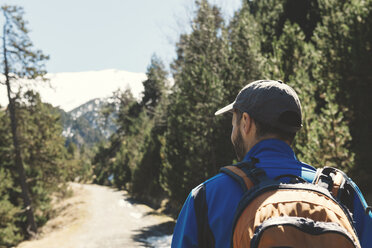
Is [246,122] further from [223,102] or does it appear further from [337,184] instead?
[223,102]

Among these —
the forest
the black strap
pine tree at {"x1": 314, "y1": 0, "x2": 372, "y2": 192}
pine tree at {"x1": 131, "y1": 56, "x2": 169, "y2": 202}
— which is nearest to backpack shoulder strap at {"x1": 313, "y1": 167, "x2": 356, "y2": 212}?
the black strap

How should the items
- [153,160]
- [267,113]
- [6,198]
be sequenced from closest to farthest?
[267,113]
[6,198]
[153,160]

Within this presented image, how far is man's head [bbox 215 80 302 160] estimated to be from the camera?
163cm

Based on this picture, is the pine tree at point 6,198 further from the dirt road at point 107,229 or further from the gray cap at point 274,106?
the gray cap at point 274,106

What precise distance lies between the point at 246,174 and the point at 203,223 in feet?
0.99

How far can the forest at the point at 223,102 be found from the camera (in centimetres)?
1030

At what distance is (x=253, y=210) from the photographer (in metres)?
1.38

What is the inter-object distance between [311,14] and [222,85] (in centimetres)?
1094

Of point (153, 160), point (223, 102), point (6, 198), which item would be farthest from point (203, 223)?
point (153, 160)

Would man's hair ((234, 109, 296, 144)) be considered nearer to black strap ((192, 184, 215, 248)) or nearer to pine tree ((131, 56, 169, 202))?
black strap ((192, 184, 215, 248))

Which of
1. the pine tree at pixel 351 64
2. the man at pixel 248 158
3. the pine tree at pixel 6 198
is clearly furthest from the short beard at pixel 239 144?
the pine tree at pixel 6 198

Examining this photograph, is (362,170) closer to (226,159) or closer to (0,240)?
(226,159)

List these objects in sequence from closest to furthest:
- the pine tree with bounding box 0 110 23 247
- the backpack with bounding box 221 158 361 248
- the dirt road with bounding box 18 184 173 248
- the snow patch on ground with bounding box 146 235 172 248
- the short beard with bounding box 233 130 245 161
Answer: the backpack with bounding box 221 158 361 248
the short beard with bounding box 233 130 245 161
the snow patch on ground with bounding box 146 235 172 248
the dirt road with bounding box 18 184 173 248
the pine tree with bounding box 0 110 23 247

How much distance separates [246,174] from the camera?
1.48m
